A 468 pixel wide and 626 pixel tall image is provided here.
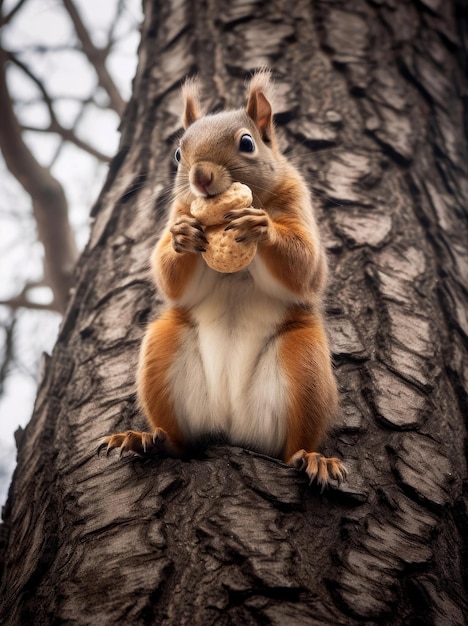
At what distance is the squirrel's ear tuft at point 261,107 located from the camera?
7.30ft

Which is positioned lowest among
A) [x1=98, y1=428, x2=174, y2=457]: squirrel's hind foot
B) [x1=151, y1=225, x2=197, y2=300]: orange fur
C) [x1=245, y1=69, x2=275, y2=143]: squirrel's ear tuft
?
[x1=98, y1=428, x2=174, y2=457]: squirrel's hind foot

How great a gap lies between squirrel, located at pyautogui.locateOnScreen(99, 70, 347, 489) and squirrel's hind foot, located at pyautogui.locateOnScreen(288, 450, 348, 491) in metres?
0.09

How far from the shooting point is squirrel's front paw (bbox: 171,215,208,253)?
183cm

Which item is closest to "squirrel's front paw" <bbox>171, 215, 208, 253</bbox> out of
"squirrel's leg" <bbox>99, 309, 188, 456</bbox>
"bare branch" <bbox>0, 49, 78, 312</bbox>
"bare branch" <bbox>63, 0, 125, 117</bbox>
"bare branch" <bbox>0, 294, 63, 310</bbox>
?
"squirrel's leg" <bbox>99, 309, 188, 456</bbox>

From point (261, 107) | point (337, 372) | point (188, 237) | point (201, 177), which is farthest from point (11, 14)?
point (337, 372)

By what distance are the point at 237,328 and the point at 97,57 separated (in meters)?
3.50

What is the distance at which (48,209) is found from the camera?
379cm

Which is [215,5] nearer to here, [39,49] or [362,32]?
[362,32]

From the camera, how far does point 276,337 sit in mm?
1927

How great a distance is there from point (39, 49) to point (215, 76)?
2.00 metres

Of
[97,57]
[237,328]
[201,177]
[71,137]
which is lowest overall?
[237,328]

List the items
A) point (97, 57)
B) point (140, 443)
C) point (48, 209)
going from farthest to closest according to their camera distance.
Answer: point (97, 57), point (48, 209), point (140, 443)

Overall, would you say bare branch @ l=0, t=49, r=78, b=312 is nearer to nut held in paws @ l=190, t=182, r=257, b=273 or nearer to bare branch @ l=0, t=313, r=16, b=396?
bare branch @ l=0, t=313, r=16, b=396

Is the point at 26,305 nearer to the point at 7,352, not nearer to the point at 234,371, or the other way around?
the point at 7,352
